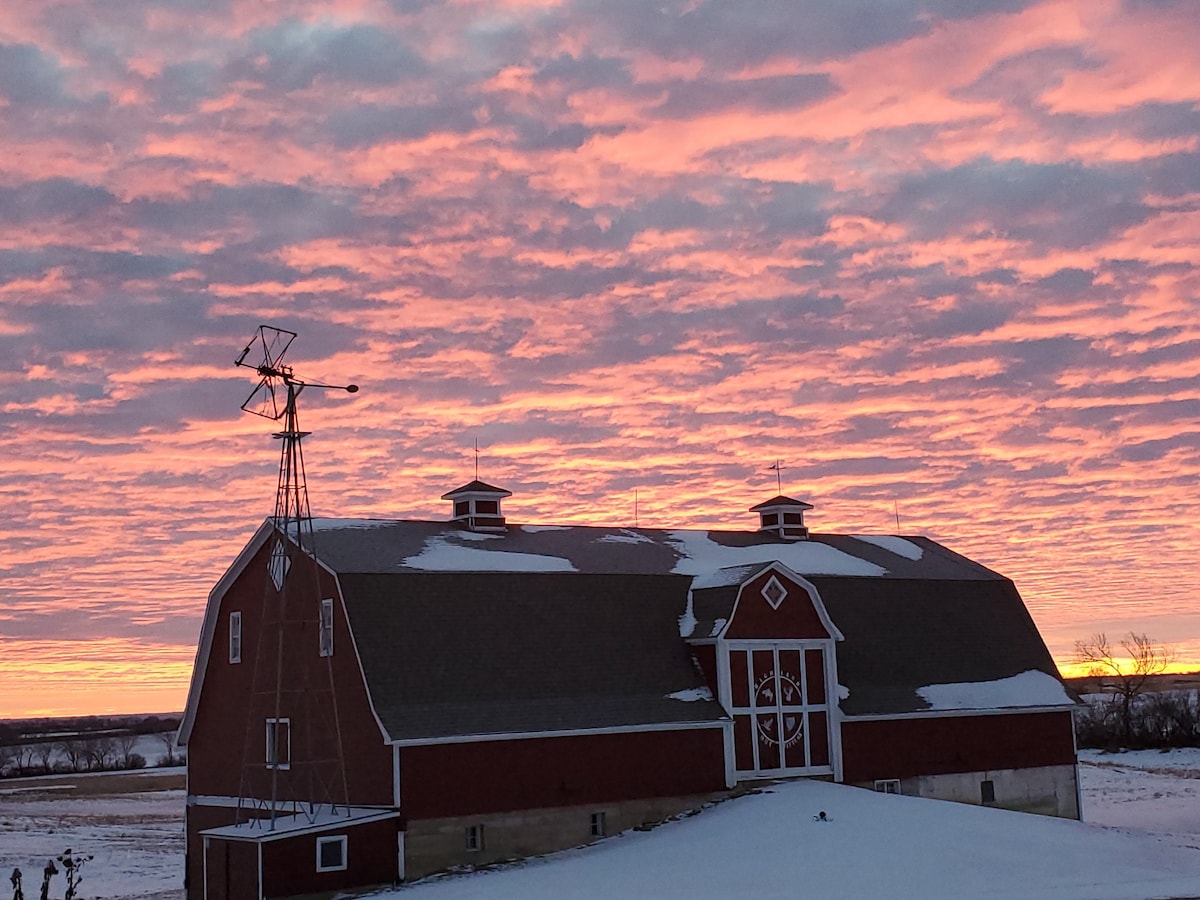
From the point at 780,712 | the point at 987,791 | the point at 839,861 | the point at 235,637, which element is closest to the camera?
the point at 839,861

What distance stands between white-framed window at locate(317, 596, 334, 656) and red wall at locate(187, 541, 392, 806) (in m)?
0.19

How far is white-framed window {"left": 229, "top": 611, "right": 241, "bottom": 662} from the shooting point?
3759cm

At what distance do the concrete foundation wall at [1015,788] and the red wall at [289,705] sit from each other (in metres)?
16.2

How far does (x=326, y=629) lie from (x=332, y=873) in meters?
6.45

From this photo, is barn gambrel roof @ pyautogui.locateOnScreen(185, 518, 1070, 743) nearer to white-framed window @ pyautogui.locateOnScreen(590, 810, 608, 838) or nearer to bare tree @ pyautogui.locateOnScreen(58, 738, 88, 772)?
white-framed window @ pyautogui.locateOnScreen(590, 810, 608, 838)

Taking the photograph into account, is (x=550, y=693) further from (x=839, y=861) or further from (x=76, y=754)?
(x=76, y=754)

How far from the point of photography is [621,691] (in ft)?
118

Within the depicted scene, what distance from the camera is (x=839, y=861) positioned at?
3008 cm

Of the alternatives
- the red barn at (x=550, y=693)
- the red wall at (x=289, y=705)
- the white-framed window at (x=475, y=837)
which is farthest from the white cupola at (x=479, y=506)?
the white-framed window at (x=475, y=837)

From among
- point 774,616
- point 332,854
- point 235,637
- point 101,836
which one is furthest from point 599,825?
point 101,836

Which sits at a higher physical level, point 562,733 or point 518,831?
point 562,733

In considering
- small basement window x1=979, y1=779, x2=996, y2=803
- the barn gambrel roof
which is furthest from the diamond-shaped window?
small basement window x1=979, y1=779, x2=996, y2=803

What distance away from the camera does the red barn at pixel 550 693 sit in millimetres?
32250

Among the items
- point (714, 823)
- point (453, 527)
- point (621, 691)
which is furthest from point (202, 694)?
point (714, 823)
